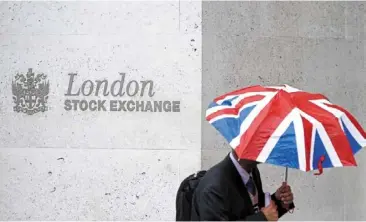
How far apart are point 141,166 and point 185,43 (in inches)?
46.0

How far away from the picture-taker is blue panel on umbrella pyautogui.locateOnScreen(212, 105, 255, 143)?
306 cm

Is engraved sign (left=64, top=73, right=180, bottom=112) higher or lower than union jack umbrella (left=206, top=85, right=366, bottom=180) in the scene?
higher

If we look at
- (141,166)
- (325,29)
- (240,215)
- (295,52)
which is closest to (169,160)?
(141,166)

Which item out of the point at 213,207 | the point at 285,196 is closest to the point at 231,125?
the point at 213,207

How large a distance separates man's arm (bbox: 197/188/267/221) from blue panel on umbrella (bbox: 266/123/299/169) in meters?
0.36

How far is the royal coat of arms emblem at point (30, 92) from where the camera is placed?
5.47 metres

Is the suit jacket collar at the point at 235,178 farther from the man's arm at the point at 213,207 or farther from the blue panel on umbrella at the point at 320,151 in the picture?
the blue panel on umbrella at the point at 320,151

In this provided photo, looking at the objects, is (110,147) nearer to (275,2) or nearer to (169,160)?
(169,160)

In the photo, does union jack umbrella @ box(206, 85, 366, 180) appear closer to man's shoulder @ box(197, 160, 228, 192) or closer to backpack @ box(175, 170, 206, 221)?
man's shoulder @ box(197, 160, 228, 192)

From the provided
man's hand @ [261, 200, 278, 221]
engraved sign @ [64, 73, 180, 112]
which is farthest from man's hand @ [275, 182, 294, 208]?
engraved sign @ [64, 73, 180, 112]

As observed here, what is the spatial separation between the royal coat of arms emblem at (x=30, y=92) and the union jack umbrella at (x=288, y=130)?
→ 8.60 feet

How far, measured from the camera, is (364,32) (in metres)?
5.43

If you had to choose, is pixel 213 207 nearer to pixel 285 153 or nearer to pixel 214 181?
pixel 214 181

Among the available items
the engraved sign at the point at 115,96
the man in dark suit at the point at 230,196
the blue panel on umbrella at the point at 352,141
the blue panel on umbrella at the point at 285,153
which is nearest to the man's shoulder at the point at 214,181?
the man in dark suit at the point at 230,196
